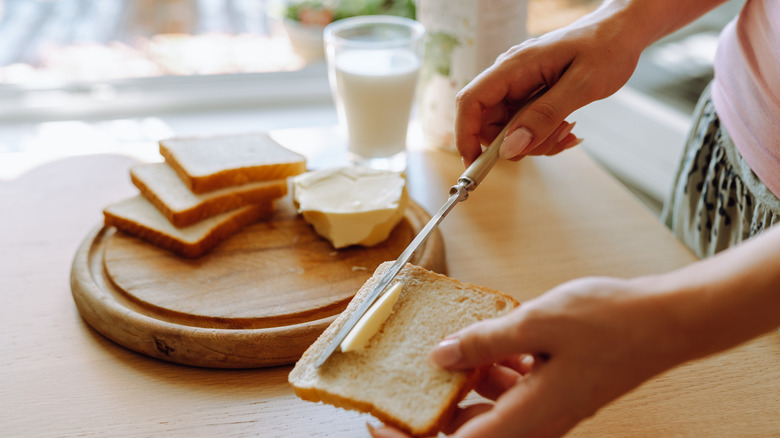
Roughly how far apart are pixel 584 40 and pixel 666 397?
59 centimetres

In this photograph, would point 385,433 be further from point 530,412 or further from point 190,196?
point 190,196

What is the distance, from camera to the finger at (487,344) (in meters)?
0.67

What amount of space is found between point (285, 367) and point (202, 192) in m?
0.49

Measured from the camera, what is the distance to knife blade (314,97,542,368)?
852 millimetres

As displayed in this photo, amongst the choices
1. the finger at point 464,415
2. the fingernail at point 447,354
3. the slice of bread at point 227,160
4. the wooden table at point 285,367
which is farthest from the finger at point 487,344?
the slice of bread at point 227,160

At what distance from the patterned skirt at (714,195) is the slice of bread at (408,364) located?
0.53 m

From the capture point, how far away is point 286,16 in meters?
2.44

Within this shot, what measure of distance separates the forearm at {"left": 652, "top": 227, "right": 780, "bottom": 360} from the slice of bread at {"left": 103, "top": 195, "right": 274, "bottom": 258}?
0.88m

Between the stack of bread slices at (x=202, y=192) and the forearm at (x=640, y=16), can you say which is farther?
the stack of bread slices at (x=202, y=192)

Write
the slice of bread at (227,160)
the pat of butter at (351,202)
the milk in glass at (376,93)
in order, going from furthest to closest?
the milk in glass at (376,93)
the slice of bread at (227,160)
the pat of butter at (351,202)

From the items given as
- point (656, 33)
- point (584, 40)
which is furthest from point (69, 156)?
point (656, 33)

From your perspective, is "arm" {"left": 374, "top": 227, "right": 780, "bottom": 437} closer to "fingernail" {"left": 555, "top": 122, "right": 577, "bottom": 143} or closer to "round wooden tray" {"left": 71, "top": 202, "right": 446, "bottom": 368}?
"round wooden tray" {"left": 71, "top": 202, "right": 446, "bottom": 368}

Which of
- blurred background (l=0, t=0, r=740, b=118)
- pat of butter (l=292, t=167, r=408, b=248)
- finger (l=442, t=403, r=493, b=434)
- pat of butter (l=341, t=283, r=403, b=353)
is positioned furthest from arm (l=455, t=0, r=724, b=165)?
blurred background (l=0, t=0, r=740, b=118)

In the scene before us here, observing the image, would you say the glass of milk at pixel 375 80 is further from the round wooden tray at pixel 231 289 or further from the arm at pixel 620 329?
the arm at pixel 620 329
